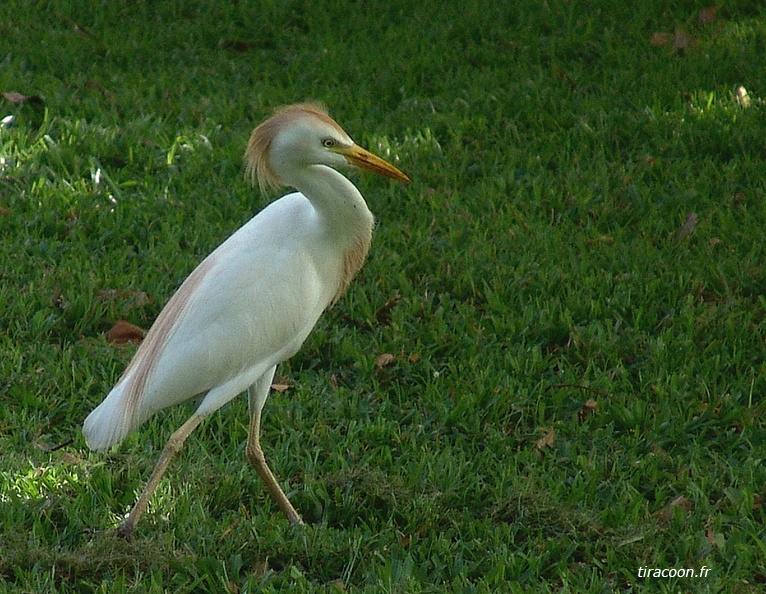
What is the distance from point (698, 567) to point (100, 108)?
4395 millimetres

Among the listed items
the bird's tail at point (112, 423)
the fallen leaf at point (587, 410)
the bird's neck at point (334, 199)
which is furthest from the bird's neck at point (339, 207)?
the fallen leaf at point (587, 410)

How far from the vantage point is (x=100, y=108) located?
6.21 meters

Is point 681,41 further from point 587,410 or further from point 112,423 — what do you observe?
point 112,423

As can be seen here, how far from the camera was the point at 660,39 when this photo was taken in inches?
281

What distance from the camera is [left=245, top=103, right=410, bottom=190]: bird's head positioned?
3365 mm

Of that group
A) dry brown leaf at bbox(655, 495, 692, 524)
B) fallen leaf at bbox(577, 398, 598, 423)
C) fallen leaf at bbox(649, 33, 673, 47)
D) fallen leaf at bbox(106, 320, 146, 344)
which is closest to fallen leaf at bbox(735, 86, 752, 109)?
fallen leaf at bbox(649, 33, 673, 47)

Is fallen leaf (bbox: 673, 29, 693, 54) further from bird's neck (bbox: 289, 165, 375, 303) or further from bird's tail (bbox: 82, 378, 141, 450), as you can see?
bird's tail (bbox: 82, 378, 141, 450)

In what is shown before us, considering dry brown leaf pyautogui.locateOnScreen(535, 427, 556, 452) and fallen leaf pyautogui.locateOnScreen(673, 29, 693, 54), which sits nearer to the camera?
dry brown leaf pyautogui.locateOnScreen(535, 427, 556, 452)

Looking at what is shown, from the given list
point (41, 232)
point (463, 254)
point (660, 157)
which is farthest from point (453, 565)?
point (660, 157)

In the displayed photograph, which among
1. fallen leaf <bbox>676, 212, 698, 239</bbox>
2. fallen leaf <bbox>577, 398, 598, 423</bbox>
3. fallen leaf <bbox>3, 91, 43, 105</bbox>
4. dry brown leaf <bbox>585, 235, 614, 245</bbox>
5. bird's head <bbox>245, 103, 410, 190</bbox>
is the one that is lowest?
fallen leaf <bbox>676, 212, 698, 239</bbox>

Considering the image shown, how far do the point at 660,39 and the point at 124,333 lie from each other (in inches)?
173

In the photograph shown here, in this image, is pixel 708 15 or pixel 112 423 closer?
pixel 112 423

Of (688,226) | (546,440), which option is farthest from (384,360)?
(688,226)

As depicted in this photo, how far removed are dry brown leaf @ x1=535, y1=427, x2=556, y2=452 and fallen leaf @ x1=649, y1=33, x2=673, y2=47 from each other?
4032mm
